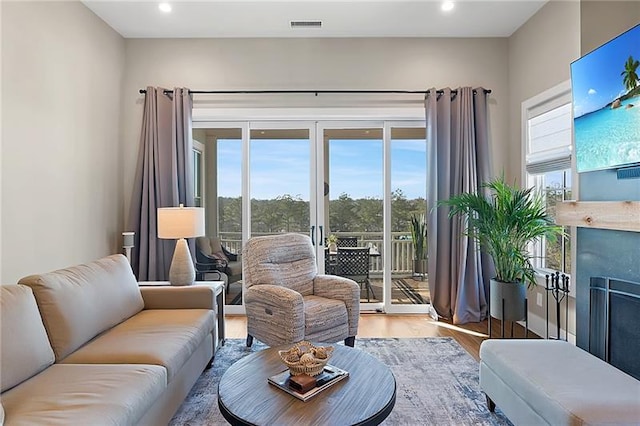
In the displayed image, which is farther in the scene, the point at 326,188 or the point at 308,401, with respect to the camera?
the point at 326,188

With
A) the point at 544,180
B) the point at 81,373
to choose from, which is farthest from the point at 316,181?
the point at 81,373

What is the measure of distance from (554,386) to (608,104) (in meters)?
1.74

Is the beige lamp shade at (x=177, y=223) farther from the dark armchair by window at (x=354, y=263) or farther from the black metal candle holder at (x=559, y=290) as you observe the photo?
the black metal candle holder at (x=559, y=290)

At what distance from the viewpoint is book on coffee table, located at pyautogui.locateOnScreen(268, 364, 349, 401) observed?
1.72 m

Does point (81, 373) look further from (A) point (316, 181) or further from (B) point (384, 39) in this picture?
→ (B) point (384, 39)

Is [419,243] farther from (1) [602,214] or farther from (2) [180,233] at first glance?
(2) [180,233]

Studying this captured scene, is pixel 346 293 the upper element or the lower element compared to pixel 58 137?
lower

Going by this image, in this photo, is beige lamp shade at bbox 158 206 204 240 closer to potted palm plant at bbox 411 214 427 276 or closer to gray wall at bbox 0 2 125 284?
gray wall at bbox 0 2 125 284

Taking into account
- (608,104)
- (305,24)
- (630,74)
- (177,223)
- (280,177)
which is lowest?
(177,223)

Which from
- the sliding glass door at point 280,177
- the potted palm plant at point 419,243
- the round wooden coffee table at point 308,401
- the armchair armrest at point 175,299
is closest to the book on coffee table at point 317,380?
the round wooden coffee table at point 308,401

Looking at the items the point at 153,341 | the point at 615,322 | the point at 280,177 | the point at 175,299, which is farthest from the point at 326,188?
the point at 615,322

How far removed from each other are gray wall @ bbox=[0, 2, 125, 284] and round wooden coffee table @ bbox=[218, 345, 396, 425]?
6.55ft

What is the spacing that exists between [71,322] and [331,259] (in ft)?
9.44

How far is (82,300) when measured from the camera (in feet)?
7.36
